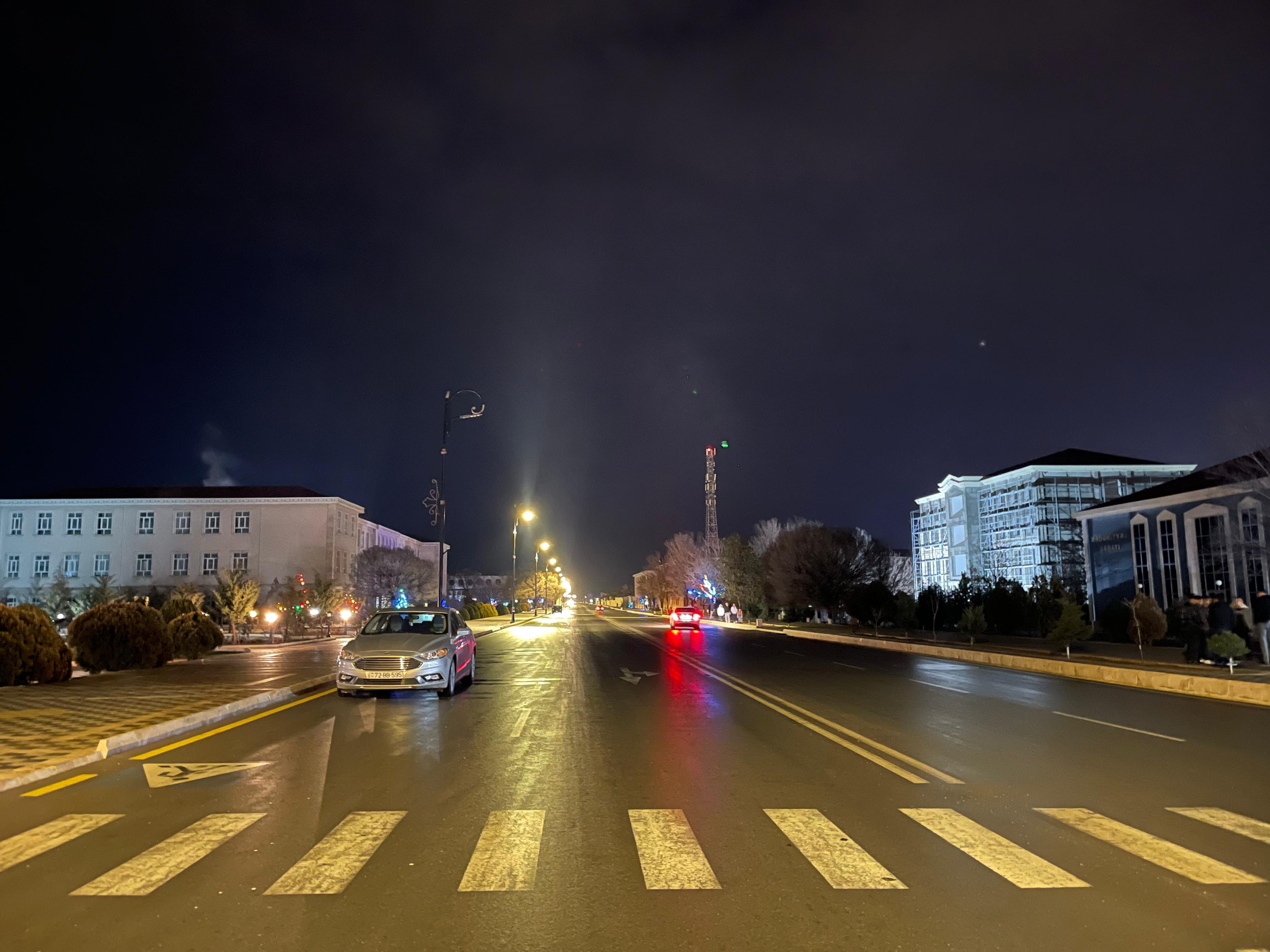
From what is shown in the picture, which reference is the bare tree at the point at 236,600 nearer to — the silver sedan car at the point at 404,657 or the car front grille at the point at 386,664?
the silver sedan car at the point at 404,657

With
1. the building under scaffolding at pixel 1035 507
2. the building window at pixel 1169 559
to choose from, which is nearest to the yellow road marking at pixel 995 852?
the building window at pixel 1169 559

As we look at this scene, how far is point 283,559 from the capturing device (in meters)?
81.5

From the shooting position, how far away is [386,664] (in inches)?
596

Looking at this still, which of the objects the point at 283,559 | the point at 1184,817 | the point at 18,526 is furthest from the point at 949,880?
the point at 18,526

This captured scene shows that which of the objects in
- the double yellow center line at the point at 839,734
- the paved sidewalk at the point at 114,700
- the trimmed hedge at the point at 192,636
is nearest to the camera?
the double yellow center line at the point at 839,734

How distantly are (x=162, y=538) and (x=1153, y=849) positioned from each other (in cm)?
8916

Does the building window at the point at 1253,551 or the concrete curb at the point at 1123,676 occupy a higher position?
the building window at the point at 1253,551

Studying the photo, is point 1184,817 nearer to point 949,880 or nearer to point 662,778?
point 949,880

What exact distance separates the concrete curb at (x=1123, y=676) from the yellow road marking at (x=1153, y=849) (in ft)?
35.3

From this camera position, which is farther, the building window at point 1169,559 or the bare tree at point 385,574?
Result: the bare tree at point 385,574

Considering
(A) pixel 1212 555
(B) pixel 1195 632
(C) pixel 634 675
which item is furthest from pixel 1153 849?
(A) pixel 1212 555

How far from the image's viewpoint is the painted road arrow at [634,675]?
1952 centimetres

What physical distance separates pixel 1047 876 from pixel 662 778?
3919mm

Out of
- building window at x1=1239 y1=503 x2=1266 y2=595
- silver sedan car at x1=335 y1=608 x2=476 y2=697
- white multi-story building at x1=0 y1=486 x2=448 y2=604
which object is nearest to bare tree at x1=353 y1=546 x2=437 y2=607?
white multi-story building at x1=0 y1=486 x2=448 y2=604
